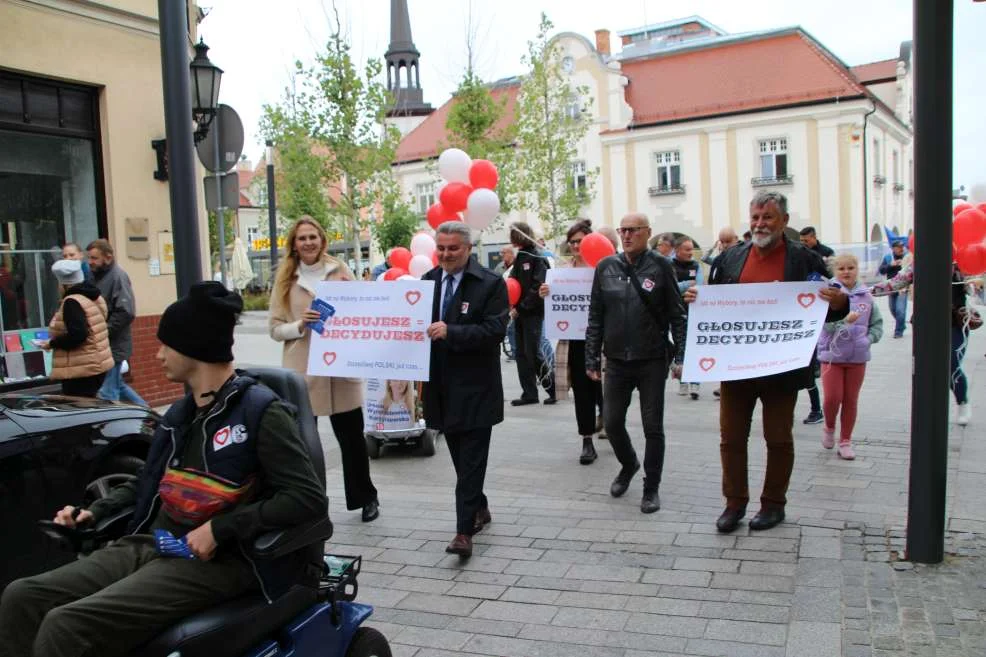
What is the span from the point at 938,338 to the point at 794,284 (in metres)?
0.84

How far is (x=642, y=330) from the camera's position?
5898 millimetres

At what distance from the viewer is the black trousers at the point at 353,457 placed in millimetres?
5891

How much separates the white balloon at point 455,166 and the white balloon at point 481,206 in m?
0.21

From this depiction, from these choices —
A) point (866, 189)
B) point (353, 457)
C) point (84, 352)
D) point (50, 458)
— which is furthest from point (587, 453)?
point (866, 189)

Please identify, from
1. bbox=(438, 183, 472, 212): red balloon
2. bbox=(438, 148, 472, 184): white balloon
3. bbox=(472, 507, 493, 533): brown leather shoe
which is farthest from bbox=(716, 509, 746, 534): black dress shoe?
bbox=(438, 148, 472, 184): white balloon

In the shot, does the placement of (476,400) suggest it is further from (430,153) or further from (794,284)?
(430,153)

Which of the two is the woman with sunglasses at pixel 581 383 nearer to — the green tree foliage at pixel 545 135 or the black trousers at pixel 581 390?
the black trousers at pixel 581 390

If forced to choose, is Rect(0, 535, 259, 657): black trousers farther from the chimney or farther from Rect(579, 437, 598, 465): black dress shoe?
the chimney

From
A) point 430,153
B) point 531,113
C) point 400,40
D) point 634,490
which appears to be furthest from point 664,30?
point 634,490

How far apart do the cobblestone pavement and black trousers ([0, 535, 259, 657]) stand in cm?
138

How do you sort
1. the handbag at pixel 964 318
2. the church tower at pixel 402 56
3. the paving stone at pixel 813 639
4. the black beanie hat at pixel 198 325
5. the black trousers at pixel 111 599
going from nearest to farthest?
the black trousers at pixel 111 599 → the black beanie hat at pixel 198 325 → the paving stone at pixel 813 639 → the handbag at pixel 964 318 → the church tower at pixel 402 56

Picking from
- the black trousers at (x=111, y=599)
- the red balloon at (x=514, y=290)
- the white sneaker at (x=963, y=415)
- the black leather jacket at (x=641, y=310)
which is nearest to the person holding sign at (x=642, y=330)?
the black leather jacket at (x=641, y=310)

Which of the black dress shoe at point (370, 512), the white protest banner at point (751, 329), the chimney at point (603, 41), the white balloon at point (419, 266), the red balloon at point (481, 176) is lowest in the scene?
the black dress shoe at point (370, 512)

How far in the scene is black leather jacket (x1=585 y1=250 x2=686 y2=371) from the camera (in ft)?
19.4
